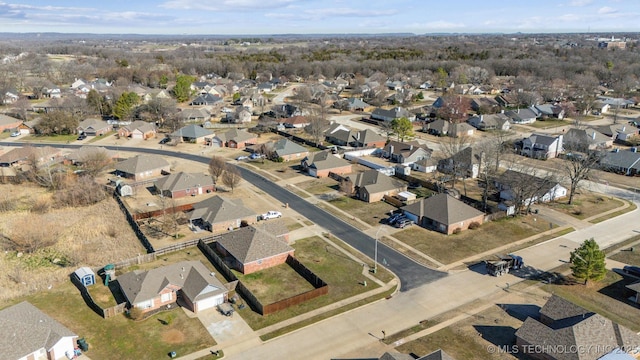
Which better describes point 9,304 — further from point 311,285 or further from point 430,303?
point 430,303

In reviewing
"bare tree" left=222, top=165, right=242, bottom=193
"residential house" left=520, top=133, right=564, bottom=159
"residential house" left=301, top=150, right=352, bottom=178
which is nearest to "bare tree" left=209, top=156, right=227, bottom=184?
"bare tree" left=222, top=165, right=242, bottom=193

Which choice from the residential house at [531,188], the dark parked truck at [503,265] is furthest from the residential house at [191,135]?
the dark parked truck at [503,265]

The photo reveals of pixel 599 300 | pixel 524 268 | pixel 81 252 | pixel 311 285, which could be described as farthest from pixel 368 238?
pixel 81 252

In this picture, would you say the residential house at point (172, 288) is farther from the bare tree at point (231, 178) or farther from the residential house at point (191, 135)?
the residential house at point (191, 135)

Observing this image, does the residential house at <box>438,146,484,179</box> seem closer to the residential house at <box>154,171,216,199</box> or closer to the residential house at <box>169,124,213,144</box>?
the residential house at <box>154,171,216,199</box>

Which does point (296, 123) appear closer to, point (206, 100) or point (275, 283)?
point (206, 100)

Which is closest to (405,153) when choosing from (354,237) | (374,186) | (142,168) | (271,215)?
(374,186)
